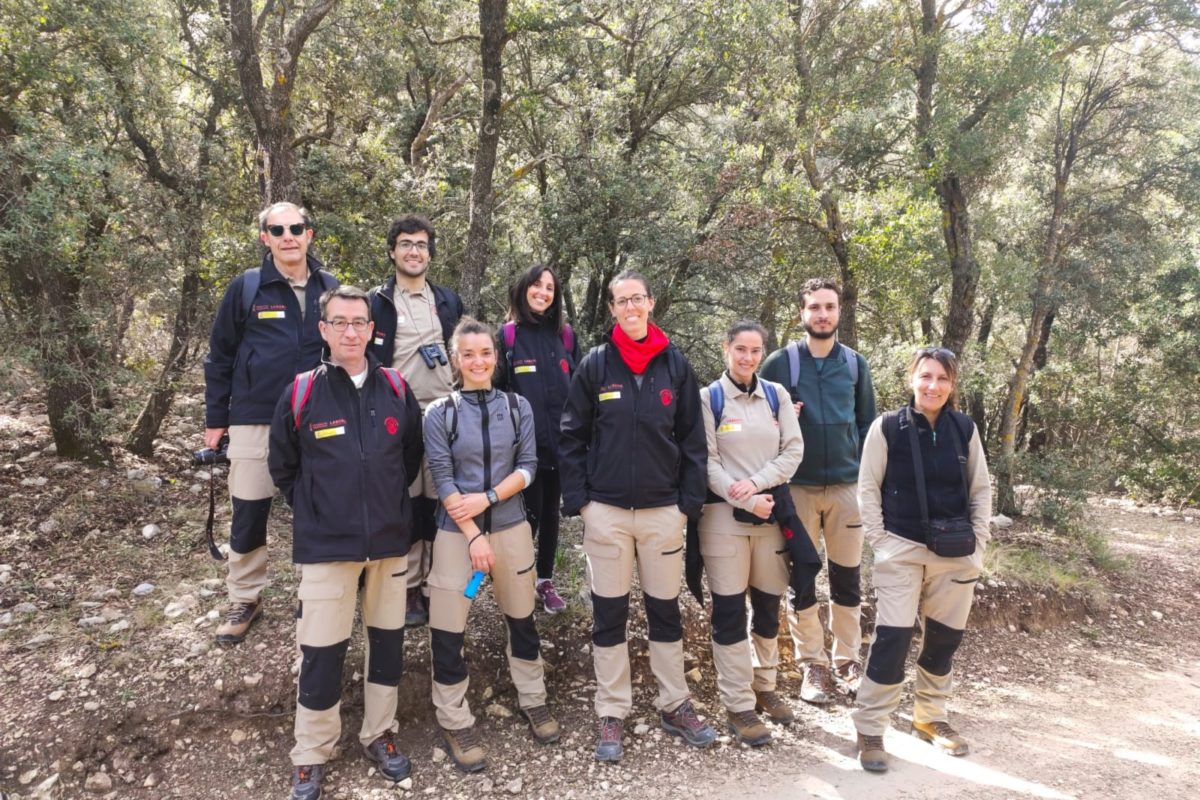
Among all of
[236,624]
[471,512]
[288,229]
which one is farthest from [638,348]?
[236,624]

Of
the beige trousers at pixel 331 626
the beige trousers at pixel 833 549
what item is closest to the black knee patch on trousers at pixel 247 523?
the beige trousers at pixel 331 626

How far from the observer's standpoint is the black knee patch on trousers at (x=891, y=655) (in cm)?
376

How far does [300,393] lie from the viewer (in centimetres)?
336

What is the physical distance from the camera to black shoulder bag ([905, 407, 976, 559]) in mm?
3662

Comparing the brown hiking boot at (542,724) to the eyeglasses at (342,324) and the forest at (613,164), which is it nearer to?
the eyeglasses at (342,324)

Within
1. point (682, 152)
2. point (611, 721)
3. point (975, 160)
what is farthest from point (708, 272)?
point (611, 721)

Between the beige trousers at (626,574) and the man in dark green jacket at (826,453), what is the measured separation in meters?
1.12

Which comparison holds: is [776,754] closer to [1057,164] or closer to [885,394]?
[885,394]

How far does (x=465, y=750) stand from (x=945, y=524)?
299cm

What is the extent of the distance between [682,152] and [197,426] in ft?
27.7

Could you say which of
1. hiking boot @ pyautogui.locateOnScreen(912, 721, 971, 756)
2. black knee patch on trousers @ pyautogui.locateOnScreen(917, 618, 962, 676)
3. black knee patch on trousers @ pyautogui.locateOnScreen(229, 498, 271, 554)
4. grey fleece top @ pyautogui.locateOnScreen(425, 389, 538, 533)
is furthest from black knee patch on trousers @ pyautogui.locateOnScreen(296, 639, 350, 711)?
hiking boot @ pyautogui.locateOnScreen(912, 721, 971, 756)

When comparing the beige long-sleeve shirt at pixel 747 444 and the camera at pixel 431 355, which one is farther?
the camera at pixel 431 355

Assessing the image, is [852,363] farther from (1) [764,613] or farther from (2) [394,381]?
(2) [394,381]

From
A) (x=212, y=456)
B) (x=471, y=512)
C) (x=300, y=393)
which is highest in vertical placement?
(x=300, y=393)
